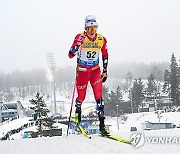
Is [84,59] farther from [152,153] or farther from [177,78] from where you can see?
[177,78]

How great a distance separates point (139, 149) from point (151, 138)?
1311 millimetres

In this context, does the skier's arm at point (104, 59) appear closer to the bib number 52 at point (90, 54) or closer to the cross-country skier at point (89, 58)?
the cross-country skier at point (89, 58)

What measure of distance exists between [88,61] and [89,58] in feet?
0.27

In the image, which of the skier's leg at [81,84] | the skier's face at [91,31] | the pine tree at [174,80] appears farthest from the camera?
the pine tree at [174,80]

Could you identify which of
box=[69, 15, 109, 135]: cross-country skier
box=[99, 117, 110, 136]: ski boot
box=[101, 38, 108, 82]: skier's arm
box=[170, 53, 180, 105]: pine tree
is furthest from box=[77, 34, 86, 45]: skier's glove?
box=[170, 53, 180, 105]: pine tree

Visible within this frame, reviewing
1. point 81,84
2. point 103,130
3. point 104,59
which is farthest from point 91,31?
point 103,130

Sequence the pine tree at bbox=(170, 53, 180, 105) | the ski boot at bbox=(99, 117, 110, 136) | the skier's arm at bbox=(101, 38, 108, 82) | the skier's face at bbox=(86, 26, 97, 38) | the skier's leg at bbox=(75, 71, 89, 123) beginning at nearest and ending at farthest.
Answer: the skier's face at bbox=(86, 26, 97, 38)
the skier's leg at bbox=(75, 71, 89, 123)
the ski boot at bbox=(99, 117, 110, 136)
the skier's arm at bbox=(101, 38, 108, 82)
the pine tree at bbox=(170, 53, 180, 105)

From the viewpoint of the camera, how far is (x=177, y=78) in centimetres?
5741

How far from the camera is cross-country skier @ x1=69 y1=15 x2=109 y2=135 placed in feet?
25.4

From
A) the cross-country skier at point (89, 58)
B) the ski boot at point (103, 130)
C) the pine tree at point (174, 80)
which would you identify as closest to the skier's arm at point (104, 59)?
the cross-country skier at point (89, 58)

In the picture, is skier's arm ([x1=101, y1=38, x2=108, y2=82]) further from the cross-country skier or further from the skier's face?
the skier's face

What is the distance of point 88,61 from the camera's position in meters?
7.82

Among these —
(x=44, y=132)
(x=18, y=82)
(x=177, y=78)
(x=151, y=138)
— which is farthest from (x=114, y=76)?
(x=151, y=138)

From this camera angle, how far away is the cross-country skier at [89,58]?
773 centimetres
